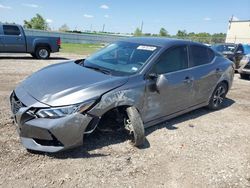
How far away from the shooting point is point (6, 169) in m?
3.47

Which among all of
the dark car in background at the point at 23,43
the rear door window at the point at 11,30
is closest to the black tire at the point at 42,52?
the dark car in background at the point at 23,43

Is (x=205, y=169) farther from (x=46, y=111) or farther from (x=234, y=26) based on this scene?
(x=234, y=26)

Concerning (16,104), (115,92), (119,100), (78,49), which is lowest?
(78,49)

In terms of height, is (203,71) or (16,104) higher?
(203,71)

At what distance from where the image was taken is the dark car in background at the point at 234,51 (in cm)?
1375

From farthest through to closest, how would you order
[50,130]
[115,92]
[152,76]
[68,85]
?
[152,76]
[115,92]
[68,85]
[50,130]

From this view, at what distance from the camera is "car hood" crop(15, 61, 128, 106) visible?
3.69 m

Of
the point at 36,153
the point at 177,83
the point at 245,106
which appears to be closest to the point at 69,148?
the point at 36,153

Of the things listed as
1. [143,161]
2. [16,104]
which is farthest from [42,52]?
[143,161]

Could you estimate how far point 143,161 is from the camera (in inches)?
155

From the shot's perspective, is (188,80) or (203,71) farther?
(203,71)

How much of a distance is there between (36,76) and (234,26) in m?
57.7

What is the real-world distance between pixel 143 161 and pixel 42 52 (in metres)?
12.7

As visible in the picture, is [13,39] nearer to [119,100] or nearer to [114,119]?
[114,119]
